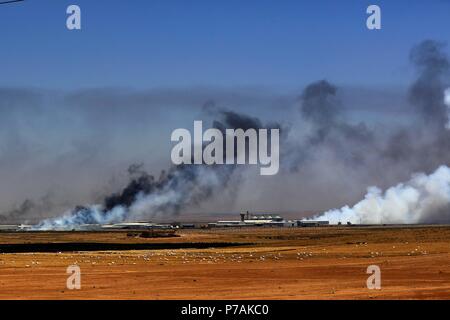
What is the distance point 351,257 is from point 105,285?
3554 centimetres

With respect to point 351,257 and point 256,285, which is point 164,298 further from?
point 351,257

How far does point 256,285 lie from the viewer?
5038 centimetres

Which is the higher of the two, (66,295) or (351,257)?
(351,257)

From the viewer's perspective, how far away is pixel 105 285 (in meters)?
51.4

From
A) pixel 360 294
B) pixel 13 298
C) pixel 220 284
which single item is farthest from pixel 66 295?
pixel 360 294

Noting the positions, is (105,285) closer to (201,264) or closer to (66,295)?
(66,295)

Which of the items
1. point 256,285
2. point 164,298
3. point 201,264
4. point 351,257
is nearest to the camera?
point 164,298

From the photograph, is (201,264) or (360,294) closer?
(360,294)
